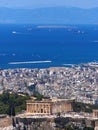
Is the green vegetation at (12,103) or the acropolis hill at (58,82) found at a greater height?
the acropolis hill at (58,82)

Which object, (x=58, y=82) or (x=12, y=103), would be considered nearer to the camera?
(x=12, y=103)

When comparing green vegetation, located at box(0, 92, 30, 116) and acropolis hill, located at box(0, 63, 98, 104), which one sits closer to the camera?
green vegetation, located at box(0, 92, 30, 116)

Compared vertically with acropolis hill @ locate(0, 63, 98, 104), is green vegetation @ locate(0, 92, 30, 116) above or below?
below

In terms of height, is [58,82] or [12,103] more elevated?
[58,82]

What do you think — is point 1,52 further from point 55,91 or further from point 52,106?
point 52,106
